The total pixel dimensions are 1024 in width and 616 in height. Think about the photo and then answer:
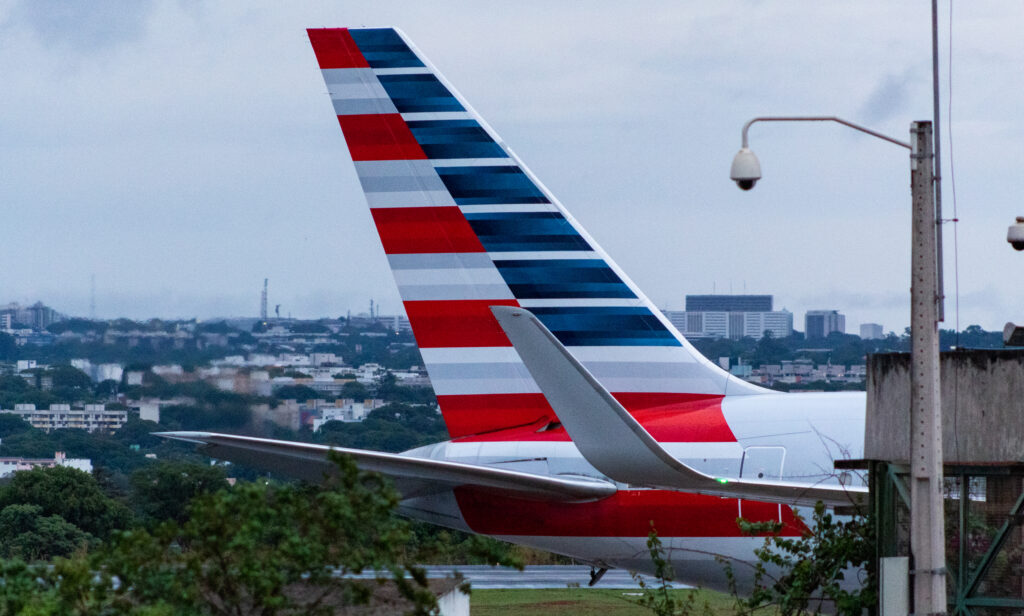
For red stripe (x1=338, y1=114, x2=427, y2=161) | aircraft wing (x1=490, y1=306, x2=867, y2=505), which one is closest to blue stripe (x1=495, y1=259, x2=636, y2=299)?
red stripe (x1=338, y1=114, x2=427, y2=161)

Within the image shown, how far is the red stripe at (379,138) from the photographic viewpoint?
66.4 ft

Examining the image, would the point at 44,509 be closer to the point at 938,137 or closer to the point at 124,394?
the point at 124,394

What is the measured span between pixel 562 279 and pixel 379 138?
129 inches

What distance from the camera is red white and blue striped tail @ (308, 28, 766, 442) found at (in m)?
19.0

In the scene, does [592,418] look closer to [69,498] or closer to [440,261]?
[440,261]

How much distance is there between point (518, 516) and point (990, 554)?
6.46 m

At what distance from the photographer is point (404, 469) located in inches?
658

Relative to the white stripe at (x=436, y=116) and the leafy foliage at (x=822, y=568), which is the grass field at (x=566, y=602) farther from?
the leafy foliage at (x=822, y=568)

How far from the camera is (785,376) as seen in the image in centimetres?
6969

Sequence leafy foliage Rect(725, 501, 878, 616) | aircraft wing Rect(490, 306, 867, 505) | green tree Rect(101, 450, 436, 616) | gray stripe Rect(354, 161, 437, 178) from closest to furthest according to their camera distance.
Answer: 1. green tree Rect(101, 450, 436, 616)
2. aircraft wing Rect(490, 306, 867, 505)
3. leafy foliage Rect(725, 501, 878, 616)
4. gray stripe Rect(354, 161, 437, 178)

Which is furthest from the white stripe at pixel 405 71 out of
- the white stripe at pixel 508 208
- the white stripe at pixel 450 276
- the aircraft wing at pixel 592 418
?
the aircraft wing at pixel 592 418

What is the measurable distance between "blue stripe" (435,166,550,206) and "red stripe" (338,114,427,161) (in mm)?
542

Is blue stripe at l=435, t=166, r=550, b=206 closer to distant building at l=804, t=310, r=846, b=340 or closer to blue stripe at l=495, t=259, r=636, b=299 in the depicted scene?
blue stripe at l=495, t=259, r=636, b=299

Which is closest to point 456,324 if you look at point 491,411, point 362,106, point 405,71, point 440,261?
point 440,261
